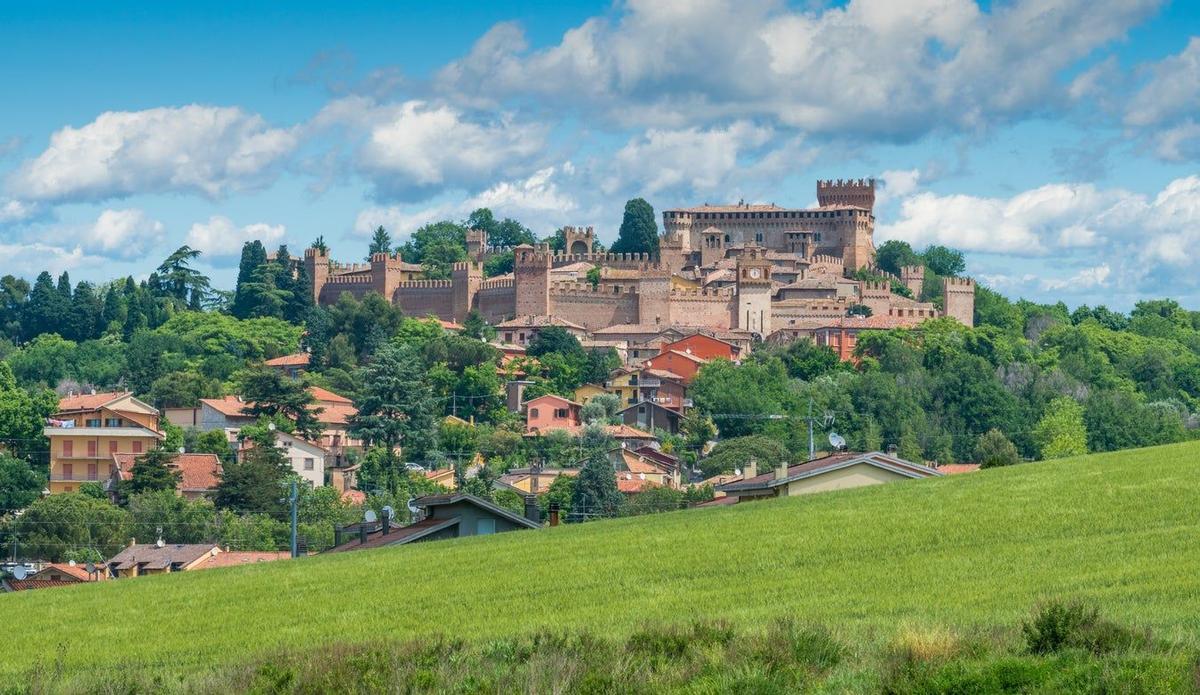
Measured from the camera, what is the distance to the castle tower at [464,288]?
395 feet

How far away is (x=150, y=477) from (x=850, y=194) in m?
72.8

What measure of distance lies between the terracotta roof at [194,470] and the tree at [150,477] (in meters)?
0.64

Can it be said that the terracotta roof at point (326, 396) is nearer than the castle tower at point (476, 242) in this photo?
Yes

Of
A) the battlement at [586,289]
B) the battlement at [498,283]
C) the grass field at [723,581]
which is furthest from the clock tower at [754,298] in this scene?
the grass field at [723,581]

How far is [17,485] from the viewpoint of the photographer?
77.4 m

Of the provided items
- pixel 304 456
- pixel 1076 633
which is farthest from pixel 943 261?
pixel 1076 633

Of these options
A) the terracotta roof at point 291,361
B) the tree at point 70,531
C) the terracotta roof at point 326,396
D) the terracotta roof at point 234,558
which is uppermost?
the terracotta roof at point 291,361

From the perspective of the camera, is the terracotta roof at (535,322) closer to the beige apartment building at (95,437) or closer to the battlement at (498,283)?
the battlement at (498,283)

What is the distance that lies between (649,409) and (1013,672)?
81.2m

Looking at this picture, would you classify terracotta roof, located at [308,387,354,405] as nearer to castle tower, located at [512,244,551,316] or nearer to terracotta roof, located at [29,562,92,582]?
castle tower, located at [512,244,551,316]

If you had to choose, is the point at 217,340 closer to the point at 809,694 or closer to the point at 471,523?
the point at 471,523

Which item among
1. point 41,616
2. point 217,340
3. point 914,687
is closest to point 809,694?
point 914,687

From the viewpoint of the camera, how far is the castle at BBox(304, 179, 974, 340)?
4616 inches

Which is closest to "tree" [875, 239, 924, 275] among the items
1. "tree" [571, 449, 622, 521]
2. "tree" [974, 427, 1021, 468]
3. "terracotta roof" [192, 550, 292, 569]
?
"tree" [974, 427, 1021, 468]
